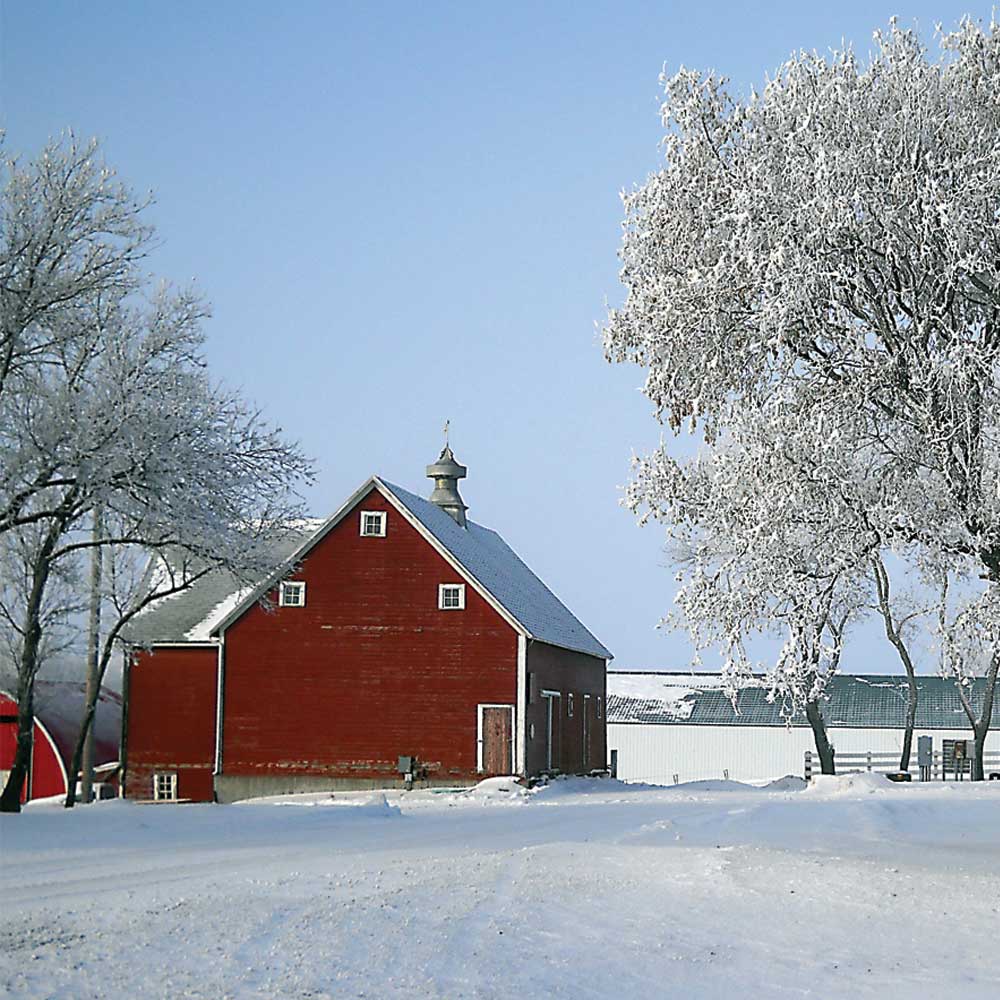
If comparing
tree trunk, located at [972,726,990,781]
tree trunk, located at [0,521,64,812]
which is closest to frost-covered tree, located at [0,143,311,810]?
tree trunk, located at [0,521,64,812]

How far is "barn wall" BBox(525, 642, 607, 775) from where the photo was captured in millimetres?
39281

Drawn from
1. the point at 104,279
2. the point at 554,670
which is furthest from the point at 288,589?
the point at 104,279

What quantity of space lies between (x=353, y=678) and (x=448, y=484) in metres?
11.7

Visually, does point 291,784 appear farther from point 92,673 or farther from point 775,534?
point 775,534

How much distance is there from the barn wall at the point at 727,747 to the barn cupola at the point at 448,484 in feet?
71.3

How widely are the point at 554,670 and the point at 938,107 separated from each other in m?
27.6

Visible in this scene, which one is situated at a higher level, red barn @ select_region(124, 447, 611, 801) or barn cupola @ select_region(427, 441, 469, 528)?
barn cupola @ select_region(427, 441, 469, 528)

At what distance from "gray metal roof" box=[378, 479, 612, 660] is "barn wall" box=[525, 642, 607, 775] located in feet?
1.61

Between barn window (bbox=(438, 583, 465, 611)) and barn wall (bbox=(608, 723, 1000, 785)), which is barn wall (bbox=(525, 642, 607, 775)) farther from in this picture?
barn wall (bbox=(608, 723, 1000, 785))

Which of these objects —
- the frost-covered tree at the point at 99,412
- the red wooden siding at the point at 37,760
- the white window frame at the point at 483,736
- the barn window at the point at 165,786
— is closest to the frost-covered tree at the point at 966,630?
the frost-covered tree at the point at 99,412

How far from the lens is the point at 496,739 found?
38188 mm

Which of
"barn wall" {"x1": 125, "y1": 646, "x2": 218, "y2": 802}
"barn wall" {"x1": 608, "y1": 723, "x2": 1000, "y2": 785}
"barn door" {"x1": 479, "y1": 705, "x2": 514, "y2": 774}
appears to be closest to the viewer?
"barn door" {"x1": 479, "y1": 705, "x2": 514, "y2": 774}

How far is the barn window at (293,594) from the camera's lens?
3934cm

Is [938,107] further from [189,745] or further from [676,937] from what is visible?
[189,745]
